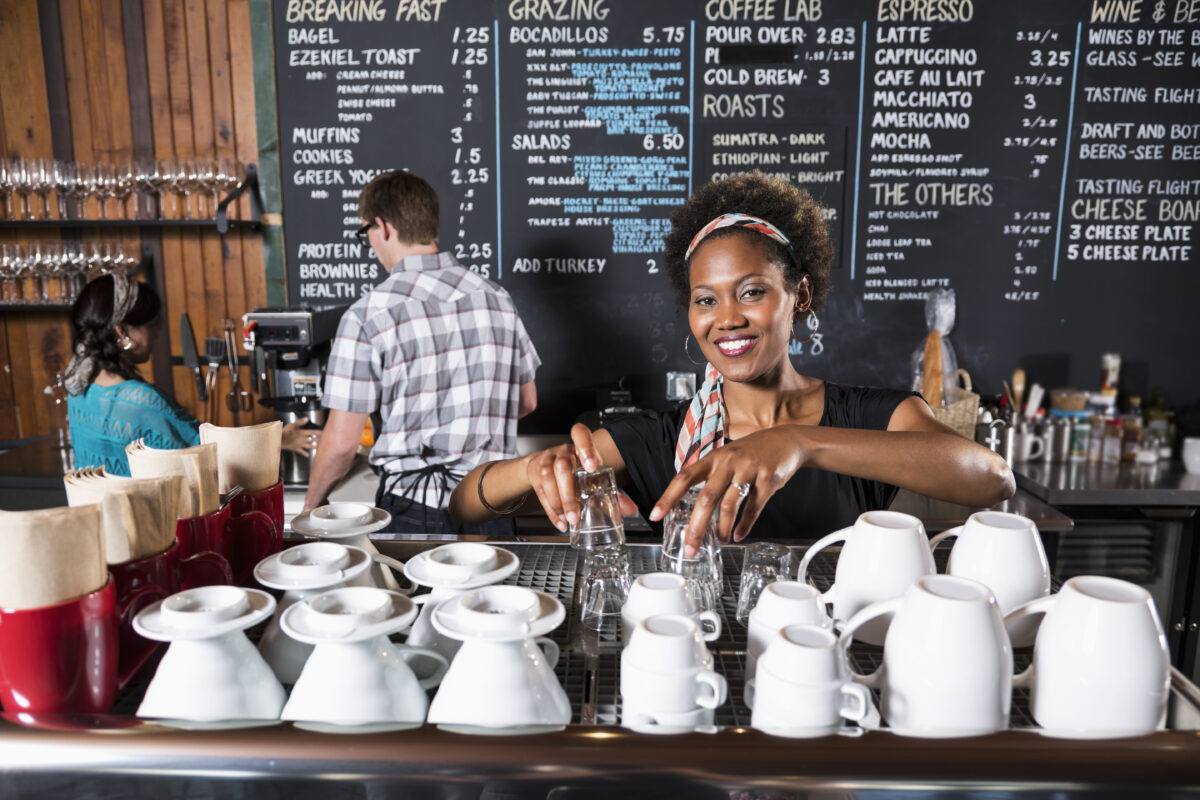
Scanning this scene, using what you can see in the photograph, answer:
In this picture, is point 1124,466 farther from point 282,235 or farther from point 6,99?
point 6,99

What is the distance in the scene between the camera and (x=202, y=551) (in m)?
0.94

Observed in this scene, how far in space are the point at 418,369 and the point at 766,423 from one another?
1.08 m

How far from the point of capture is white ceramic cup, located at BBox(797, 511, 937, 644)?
0.91 metres

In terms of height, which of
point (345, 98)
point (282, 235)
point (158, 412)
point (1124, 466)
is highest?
point (345, 98)

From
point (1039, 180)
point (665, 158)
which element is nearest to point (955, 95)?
point (1039, 180)

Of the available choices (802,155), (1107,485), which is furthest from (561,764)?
(802,155)

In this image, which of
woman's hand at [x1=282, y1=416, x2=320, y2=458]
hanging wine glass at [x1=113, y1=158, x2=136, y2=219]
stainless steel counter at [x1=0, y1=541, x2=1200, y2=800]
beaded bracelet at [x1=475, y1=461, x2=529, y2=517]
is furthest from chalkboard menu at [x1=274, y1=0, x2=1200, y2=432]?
stainless steel counter at [x1=0, y1=541, x2=1200, y2=800]

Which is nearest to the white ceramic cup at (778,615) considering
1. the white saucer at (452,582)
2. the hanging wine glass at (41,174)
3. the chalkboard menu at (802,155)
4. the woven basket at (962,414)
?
the white saucer at (452,582)

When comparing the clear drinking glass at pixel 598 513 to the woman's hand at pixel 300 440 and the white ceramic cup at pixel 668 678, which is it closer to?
the white ceramic cup at pixel 668 678

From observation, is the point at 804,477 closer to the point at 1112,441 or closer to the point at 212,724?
the point at 212,724

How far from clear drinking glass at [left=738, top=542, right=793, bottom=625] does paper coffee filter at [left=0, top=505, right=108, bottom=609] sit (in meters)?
0.69

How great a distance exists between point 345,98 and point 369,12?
328mm

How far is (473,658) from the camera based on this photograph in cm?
72

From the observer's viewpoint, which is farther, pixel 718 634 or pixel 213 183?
pixel 213 183
